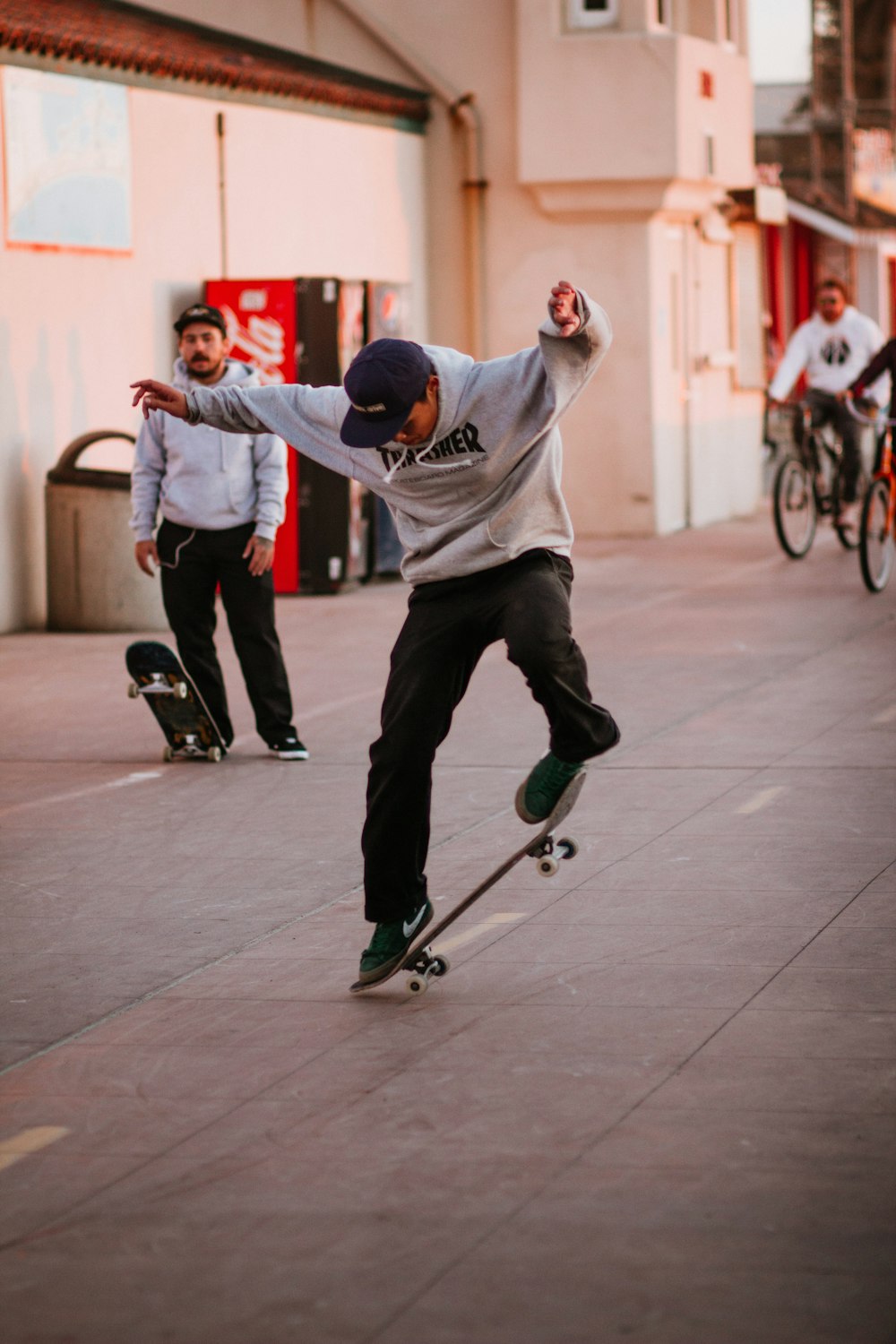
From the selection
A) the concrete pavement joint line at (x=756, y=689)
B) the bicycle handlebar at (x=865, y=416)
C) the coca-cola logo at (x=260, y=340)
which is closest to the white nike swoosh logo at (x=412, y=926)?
the concrete pavement joint line at (x=756, y=689)

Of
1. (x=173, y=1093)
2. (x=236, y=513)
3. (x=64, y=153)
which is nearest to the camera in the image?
(x=173, y=1093)

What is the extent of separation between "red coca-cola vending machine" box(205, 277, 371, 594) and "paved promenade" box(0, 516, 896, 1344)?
6.71 metres

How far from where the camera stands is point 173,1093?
4898 millimetres

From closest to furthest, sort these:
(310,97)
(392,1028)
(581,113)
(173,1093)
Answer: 1. (173,1093)
2. (392,1028)
3. (310,97)
4. (581,113)

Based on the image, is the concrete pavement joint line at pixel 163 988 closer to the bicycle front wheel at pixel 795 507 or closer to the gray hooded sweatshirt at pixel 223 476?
the gray hooded sweatshirt at pixel 223 476

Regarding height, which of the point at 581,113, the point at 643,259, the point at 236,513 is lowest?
the point at 236,513

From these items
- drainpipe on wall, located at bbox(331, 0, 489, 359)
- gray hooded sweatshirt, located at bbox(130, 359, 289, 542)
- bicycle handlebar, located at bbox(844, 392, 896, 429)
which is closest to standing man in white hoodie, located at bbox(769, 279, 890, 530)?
bicycle handlebar, located at bbox(844, 392, 896, 429)

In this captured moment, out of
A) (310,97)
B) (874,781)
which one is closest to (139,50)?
(310,97)

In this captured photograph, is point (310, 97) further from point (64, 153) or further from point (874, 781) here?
point (874, 781)

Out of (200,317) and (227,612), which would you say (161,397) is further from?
(227,612)

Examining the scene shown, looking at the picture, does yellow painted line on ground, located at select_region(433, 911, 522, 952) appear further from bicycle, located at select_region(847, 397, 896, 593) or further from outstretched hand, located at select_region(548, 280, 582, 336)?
bicycle, located at select_region(847, 397, 896, 593)

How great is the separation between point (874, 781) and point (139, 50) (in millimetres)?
9512

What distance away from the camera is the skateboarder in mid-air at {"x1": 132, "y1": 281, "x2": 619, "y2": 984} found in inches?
217

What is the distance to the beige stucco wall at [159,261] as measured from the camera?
585 inches
